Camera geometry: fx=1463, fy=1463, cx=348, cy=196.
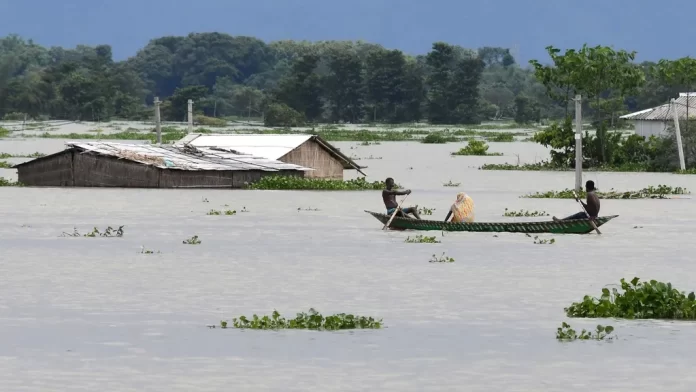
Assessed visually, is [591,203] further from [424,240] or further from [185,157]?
[185,157]

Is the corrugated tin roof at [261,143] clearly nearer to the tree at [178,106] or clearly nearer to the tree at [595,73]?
the tree at [595,73]

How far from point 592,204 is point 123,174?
16.5 metres

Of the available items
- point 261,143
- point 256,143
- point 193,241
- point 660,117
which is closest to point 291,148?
point 261,143

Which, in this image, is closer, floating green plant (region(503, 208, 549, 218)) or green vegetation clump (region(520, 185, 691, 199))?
floating green plant (region(503, 208, 549, 218))

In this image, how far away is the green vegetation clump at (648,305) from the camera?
13969mm

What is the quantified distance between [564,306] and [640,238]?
9.36 m

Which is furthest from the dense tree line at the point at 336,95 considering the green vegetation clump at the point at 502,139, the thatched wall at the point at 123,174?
the thatched wall at the point at 123,174

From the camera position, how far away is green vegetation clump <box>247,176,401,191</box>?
37125 millimetres

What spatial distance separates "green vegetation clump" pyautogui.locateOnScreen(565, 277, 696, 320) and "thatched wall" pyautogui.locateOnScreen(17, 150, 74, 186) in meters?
25.0

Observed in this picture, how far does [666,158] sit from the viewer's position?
46.7 meters

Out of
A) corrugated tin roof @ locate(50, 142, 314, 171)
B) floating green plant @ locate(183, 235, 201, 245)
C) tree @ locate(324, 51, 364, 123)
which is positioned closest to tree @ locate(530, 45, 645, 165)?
corrugated tin roof @ locate(50, 142, 314, 171)

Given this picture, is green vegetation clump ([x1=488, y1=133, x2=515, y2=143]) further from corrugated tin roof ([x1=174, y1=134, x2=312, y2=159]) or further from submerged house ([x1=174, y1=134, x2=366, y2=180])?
corrugated tin roof ([x1=174, y1=134, x2=312, y2=159])

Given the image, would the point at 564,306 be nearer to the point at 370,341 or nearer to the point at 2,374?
the point at 370,341

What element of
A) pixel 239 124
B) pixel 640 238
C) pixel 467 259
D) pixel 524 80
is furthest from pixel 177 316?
pixel 524 80
